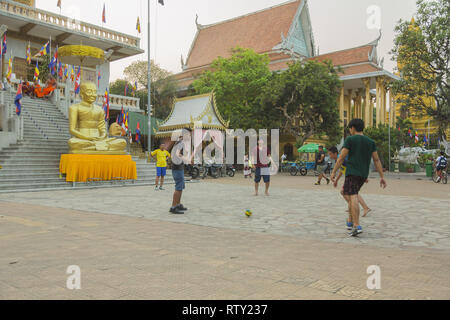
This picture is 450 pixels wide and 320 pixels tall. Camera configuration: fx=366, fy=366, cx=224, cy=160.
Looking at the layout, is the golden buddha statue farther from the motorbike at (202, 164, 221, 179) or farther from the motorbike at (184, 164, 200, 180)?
the motorbike at (202, 164, 221, 179)

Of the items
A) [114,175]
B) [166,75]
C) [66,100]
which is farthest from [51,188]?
[166,75]

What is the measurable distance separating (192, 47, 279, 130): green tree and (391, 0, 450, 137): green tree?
356 inches

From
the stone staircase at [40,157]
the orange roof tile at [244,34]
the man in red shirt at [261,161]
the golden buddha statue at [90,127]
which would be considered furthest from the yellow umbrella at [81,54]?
the orange roof tile at [244,34]

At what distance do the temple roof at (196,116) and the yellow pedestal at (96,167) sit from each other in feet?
19.0

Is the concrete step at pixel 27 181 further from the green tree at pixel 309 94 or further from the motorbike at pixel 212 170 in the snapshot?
the green tree at pixel 309 94

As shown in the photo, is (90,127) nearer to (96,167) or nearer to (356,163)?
(96,167)

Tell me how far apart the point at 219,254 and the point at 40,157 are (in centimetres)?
1202

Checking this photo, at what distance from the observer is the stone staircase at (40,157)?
12.0m

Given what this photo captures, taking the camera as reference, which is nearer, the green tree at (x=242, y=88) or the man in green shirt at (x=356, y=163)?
the man in green shirt at (x=356, y=163)

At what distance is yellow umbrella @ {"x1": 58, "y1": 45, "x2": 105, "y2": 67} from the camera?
14.8 meters

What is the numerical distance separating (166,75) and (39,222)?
30.5m

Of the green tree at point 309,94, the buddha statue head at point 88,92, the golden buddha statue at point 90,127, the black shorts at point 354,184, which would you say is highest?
the green tree at point 309,94

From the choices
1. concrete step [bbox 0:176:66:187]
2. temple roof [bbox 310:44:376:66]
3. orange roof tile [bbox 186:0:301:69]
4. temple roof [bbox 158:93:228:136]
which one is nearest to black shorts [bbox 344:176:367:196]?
concrete step [bbox 0:176:66:187]
